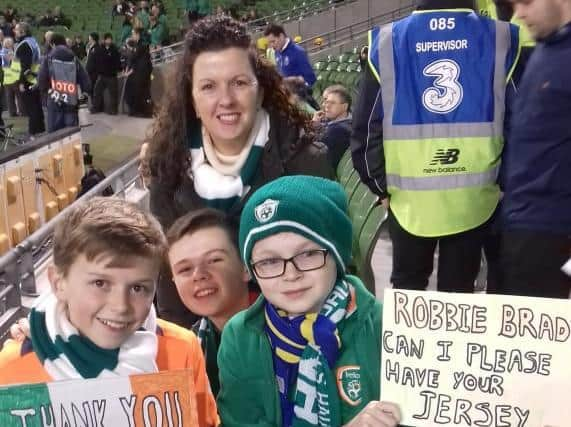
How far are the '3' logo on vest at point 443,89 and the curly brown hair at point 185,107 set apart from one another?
1.43 ft

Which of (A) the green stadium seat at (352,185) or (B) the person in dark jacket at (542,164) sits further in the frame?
(A) the green stadium seat at (352,185)

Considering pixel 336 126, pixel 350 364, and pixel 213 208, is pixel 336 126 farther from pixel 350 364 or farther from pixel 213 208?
pixel 350 364

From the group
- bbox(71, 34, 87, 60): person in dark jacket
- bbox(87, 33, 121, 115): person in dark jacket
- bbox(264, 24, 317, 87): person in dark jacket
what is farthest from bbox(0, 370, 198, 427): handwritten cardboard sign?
bbox(71, 34, 87, 60): person in dark jacket

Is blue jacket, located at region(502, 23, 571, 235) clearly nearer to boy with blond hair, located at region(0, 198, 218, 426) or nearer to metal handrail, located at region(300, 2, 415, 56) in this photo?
boy with blond hair, located at region(0, 198, 218, 426)

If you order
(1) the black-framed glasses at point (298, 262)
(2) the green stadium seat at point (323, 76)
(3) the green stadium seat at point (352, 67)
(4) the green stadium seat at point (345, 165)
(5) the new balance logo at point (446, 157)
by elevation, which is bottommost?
(4) the green stadium seat at point (345, 165)

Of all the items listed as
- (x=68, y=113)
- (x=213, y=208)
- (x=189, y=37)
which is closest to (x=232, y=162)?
(x=213, y=208)

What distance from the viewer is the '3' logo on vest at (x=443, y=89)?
2.13m

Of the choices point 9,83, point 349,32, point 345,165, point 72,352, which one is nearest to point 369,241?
point 72,352

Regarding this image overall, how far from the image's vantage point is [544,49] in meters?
1.81

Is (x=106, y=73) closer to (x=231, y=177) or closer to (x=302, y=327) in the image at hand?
(x=231, y=177)

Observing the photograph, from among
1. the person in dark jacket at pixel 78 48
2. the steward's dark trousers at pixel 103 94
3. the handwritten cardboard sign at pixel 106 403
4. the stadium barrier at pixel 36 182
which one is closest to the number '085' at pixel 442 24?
the handwritten cardboard sign at pixel 106 403

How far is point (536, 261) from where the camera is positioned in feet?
6.16

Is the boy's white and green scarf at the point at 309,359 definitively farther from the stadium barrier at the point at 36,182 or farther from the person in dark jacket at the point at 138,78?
the person in dark jacket at the point at 138,78

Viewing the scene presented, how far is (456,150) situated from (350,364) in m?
0.97
